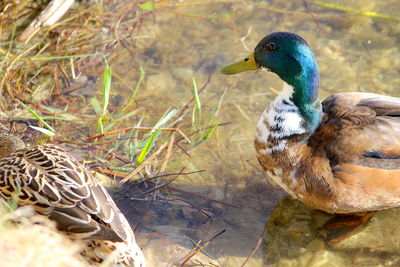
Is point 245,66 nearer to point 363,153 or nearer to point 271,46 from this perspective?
point 271,46


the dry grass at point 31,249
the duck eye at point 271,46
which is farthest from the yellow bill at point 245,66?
the dry grass at point 31,249

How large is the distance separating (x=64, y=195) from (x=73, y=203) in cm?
8

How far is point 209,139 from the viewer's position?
479 cm

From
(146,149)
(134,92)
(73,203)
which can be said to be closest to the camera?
(73,203)

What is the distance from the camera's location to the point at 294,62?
12.6 feet

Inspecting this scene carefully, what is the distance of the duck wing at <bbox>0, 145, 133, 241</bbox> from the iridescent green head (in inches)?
57.0

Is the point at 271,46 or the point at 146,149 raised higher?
the point at 271,46

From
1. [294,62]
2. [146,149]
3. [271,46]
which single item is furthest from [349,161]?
[146,149]

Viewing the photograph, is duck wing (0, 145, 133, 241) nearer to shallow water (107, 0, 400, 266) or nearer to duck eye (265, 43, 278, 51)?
shallow water (107, 0, 400, 266)

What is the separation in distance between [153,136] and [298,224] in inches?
49.3

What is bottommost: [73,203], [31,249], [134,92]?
[134,92]

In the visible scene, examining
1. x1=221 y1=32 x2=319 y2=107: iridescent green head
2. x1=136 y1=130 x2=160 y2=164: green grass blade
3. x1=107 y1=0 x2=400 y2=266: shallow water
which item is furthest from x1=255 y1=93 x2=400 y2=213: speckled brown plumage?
x1=136 y1=130 x2=160 y2=164: green grass blade

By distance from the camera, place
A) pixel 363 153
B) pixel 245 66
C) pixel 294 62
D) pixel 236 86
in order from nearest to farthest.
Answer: pixel 363 153
pixel 294 62
pixel 245 66
pixel 236 86

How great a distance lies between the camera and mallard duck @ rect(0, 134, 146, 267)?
3.32 m
